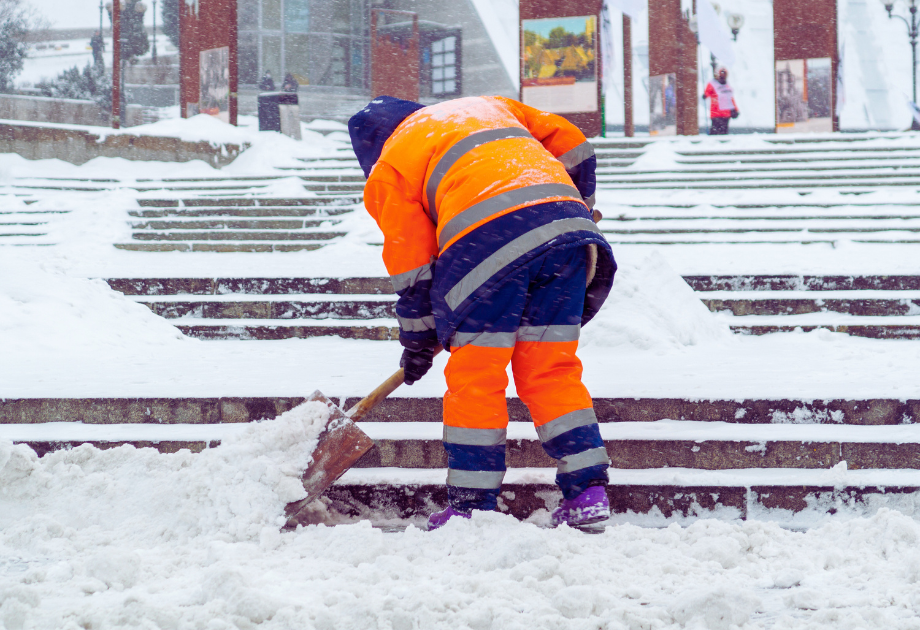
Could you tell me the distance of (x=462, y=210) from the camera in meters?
2.54

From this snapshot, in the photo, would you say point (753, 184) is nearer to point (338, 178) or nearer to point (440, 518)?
point (338, 178)

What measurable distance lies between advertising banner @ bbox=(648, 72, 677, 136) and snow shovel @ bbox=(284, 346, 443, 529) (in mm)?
14840

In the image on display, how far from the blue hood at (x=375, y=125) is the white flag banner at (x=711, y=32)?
42.9 ft

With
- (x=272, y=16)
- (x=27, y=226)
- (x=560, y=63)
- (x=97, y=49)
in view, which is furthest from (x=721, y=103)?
(x=97, y=49)

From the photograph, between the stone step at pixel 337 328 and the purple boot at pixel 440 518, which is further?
the stone step at pixel 337 328

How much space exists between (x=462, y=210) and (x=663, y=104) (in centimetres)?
1525

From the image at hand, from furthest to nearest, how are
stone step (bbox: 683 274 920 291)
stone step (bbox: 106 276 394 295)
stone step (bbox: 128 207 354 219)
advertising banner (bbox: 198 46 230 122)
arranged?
advertising banner (bbox: 198 46 230 122) → stone step (bbox: 128 207 354 219) → stone step (bbox: 106 276 394 295) → stone step (bbox: 683 274 920 291)

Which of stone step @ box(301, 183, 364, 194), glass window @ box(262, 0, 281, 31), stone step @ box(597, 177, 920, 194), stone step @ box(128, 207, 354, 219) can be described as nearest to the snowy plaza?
stone step @ box(128, 207, 354, 219)

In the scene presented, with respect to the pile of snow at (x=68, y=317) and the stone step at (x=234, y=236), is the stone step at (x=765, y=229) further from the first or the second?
the pile of snow at (x=68, y=317)

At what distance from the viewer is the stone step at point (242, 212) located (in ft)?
29.8

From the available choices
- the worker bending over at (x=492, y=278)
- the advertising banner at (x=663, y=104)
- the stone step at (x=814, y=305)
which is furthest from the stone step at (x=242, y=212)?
the advertising banner at (x=663, y=104)

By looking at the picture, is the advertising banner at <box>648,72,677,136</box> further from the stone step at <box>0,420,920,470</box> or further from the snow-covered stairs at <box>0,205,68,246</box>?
the stone step at <box>0,420,920,470</box>

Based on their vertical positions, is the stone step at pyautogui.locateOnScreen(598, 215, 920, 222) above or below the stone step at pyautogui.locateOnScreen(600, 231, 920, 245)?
above

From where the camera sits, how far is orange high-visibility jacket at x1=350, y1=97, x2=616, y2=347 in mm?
2508
